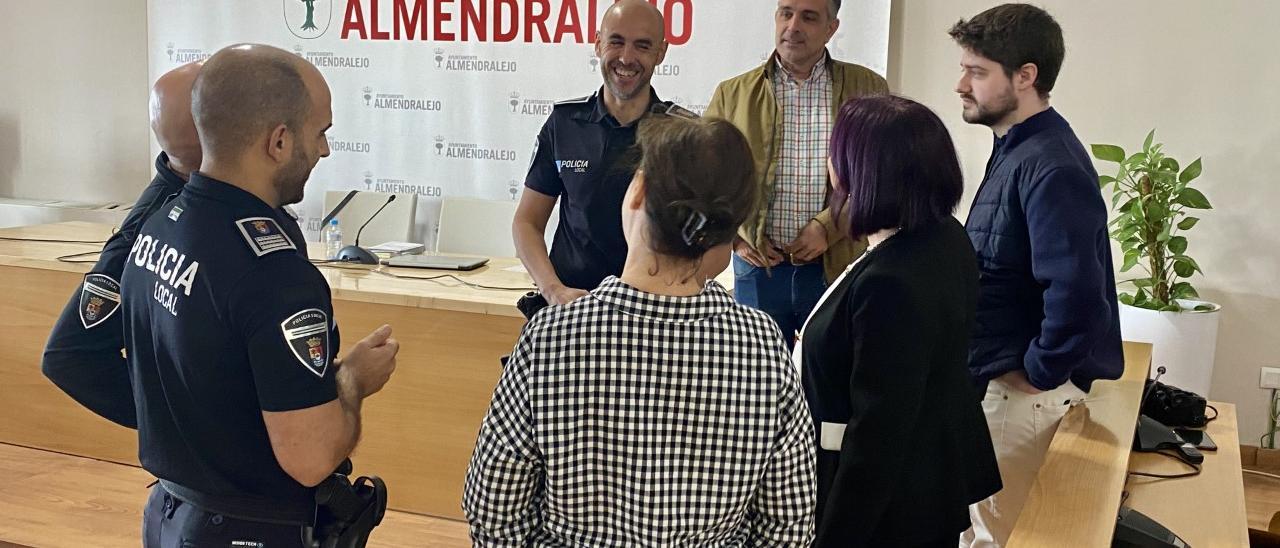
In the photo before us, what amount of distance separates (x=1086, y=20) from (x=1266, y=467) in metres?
1.83

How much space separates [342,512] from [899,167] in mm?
989

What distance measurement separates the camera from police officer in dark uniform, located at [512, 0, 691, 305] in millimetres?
2715

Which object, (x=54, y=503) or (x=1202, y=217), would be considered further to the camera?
(x=1202, y=217)

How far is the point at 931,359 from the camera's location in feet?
5.70

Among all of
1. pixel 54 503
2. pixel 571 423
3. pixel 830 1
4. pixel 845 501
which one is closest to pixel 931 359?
pixel 845 501

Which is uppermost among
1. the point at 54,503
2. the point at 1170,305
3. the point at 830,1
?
the point at 830,1

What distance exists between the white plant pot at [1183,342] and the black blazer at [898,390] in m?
2.52

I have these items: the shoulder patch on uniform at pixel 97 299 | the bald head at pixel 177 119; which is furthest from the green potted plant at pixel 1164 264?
the shoulder patch on uniform at pixel 97 299

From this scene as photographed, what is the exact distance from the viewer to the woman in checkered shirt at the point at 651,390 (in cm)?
134

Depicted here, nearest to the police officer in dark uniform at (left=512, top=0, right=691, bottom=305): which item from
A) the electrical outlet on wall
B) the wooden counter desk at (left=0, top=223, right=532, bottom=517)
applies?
the wooden counter desk at (left=0, top=223, right=532, bottom=517)

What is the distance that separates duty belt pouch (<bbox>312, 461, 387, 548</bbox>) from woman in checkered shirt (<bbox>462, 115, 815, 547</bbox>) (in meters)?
0.36

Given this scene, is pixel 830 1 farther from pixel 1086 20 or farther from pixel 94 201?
pixel 94 201

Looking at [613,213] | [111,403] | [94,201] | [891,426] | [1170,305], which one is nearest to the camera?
[891,426]

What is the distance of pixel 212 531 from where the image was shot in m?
1.63
